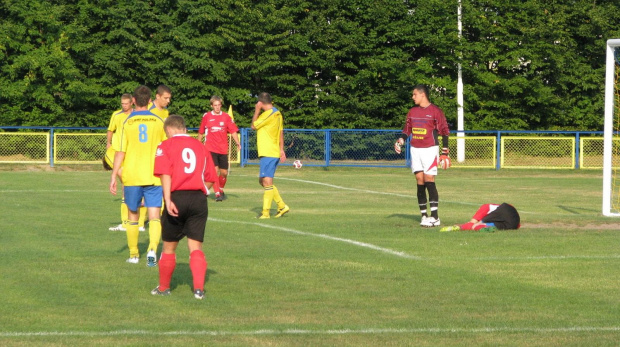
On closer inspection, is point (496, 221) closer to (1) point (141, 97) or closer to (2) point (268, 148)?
(2) point (268, 148)

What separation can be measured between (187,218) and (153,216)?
2297 mm

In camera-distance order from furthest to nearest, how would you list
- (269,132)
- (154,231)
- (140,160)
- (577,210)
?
(577,210)
(269,132)
(140,160)
(154,231)

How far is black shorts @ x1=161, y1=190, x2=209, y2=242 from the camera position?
8297 millimetres

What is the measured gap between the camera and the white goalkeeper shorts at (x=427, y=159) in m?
14.6

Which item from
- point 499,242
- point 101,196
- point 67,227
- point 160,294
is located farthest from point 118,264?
point 101,196

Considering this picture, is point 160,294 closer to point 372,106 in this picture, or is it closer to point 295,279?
point 295,279

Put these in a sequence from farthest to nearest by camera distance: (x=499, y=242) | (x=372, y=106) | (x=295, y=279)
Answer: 1. (x=372, y=106)
2. (x=499, y=242)
3. (x=295, y=279)

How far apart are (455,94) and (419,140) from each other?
2564 centimetres

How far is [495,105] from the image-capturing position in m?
39.5

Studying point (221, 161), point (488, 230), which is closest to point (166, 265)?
point (488, 230)

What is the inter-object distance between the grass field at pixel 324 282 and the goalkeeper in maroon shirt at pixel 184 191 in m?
0.36

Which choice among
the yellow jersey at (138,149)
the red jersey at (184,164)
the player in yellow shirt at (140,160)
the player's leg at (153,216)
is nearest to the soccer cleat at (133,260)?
the player in yellow shirt at (140,160)

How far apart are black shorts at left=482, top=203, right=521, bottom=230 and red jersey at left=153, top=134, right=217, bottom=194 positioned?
6.72m

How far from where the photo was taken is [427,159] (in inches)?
576
